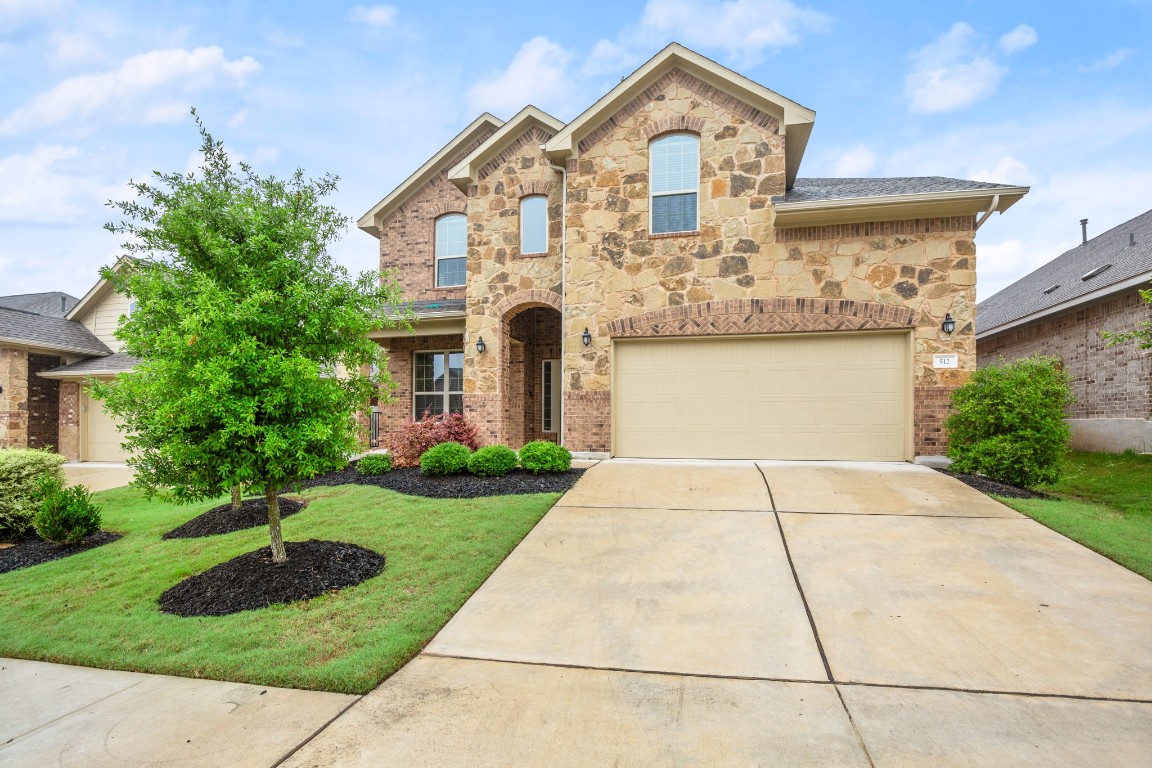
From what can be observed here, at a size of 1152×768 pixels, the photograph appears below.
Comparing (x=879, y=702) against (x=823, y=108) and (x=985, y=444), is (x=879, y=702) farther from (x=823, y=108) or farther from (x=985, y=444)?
(x=823, y=108)

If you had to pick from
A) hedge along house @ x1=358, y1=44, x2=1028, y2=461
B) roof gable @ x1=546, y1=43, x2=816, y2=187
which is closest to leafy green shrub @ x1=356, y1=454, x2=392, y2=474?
hedge along house @ x1=358, y1=44, x2=1028, y2=461

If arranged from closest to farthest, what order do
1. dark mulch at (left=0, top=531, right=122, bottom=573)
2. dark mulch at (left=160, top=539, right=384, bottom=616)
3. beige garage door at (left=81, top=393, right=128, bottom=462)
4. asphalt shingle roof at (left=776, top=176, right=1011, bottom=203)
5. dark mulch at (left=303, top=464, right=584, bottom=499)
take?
1. dark mulch at (left=160, top=539, right=384, bottom=616)
2. dark mulch at (left=0, top=531, right=122, bottom=573)
3. dark mulch at (left=303, top=464, right=584, bottom=499)
4. asphalt shingle roof at (left=776, top=176, right=1011, bottom=203)
5. beige garage door at (left=81, top=393, right=128, bottom=462)

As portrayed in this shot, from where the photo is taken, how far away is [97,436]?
50.7ft

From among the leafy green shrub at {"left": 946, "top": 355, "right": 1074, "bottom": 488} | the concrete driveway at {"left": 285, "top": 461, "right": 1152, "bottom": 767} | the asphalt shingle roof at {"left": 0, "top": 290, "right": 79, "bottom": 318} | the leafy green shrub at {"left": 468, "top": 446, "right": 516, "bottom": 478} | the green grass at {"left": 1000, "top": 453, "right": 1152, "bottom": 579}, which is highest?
the asphalt shingle roof at {"left": 0, "top": 290, "right": 79, "bottom": 318}

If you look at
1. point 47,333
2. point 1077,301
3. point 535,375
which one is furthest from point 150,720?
point 47,333

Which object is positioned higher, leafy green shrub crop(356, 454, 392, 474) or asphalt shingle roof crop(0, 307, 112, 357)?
asphalt shingle roof crop(0, 307, 112, 357)

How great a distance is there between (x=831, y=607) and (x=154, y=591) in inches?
224

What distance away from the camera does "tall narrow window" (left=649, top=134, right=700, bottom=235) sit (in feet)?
32.4

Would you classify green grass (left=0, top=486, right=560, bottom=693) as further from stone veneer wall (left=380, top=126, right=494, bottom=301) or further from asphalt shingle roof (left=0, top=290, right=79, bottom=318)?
asphalt shingle roof (left=0, top=290, right=79, bottom=318)

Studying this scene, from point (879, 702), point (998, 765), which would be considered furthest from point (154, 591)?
point (998, 765)

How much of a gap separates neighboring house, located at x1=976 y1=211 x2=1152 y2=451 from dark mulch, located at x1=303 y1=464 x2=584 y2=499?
914 centimetres

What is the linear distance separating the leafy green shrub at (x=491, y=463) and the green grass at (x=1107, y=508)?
6.69 meters

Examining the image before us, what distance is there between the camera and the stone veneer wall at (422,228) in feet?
45.2

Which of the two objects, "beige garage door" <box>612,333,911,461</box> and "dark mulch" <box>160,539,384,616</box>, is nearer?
"dark mulch" <box>160,539,384,616</box>
